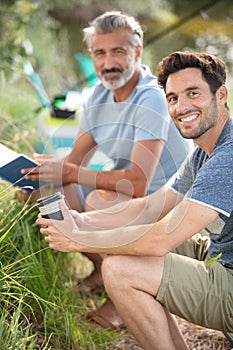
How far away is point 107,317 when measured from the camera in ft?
9.36

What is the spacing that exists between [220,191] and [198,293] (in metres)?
0.40

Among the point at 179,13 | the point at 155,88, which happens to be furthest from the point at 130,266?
the point at 179,13

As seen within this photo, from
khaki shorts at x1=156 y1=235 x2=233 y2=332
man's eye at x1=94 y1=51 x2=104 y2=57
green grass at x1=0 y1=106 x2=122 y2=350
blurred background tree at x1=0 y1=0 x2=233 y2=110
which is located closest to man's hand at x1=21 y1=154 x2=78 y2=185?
green grass at x1=0 y1=106 x2=122 y2=350

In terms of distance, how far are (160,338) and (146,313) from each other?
11cm

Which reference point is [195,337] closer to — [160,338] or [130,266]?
[160,338]

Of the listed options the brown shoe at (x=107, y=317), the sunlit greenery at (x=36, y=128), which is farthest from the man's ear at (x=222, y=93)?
the brown shoe at (x=107, y=317)

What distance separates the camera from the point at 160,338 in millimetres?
2330

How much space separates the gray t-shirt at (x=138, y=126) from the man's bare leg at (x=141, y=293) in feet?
2.90

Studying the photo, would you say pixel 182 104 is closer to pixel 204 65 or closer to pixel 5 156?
pixel 204 65

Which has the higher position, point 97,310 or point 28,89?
point 28,89

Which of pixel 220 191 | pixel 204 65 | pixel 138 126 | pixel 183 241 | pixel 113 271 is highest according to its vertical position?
pixel 204 65

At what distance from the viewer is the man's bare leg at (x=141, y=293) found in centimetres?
230

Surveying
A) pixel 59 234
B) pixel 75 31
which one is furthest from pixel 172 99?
pixel 75 31

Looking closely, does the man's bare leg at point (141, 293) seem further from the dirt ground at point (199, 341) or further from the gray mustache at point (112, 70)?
the gray mustache at point (112, 70)
